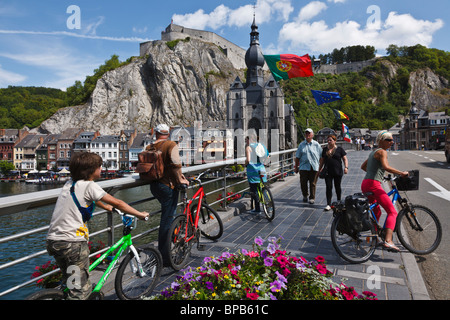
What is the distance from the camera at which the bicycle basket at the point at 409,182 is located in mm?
4961

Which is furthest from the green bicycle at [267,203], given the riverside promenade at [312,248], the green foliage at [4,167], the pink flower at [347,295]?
the green foliage at [4,167]

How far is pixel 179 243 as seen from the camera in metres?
4.43

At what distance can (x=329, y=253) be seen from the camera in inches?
193

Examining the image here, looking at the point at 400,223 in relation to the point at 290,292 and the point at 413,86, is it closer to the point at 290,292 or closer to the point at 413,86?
the point at 290,292

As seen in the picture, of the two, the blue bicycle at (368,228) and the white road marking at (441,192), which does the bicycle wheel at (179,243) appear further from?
the white road marking at (441,192)

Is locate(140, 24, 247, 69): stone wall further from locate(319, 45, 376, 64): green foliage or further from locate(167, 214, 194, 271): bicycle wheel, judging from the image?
locate(167, 214, 194, 271): bicycle wheel

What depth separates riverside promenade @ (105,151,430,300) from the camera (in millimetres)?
3738

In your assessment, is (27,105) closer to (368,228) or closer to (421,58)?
(368,228)

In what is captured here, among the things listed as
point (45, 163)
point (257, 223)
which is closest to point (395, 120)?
point (45, 163)

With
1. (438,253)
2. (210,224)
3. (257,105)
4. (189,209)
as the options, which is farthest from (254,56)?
(189,209)

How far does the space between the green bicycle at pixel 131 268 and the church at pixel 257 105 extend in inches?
3458

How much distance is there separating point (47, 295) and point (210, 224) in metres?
3.38

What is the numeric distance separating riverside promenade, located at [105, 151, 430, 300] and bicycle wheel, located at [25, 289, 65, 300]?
3.48 ft
